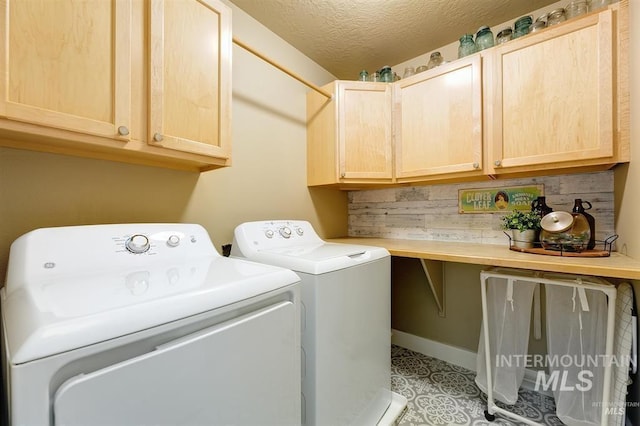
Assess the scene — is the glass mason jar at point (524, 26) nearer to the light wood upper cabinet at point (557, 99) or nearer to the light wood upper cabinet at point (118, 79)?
the light wood upper cabinet at point (557, 99)

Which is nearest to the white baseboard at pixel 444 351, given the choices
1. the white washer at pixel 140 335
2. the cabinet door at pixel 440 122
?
the cabinet door at pixel 440 122

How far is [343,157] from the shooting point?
6.68 feet

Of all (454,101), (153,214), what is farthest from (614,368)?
(153,214)

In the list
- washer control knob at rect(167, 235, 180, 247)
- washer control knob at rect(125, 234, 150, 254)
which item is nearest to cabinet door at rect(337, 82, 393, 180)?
washer control knob at rect(167, 235, 180, 247)

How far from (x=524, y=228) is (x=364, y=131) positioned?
1213 millimetres

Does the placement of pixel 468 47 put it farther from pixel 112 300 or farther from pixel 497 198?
pixel 112 300

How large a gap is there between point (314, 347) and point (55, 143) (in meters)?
1.27

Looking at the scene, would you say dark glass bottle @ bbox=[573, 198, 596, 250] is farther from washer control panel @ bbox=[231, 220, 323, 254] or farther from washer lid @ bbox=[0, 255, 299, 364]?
washer lid @ bbox=[0, 255, 299, 364]

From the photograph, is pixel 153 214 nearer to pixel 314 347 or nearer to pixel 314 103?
pixel 314 347

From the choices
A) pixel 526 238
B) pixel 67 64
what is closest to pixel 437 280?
pixel 526 238

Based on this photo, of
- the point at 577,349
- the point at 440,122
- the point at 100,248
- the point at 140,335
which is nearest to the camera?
the point at 140,335

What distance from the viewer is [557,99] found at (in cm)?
142

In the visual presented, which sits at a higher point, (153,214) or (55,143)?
(55,143)

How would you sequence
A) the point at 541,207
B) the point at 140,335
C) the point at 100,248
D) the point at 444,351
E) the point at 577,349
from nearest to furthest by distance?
the point at 140,335, the point at 100,248, the point at 577,349, the point at 541,207, the point at 444,351
